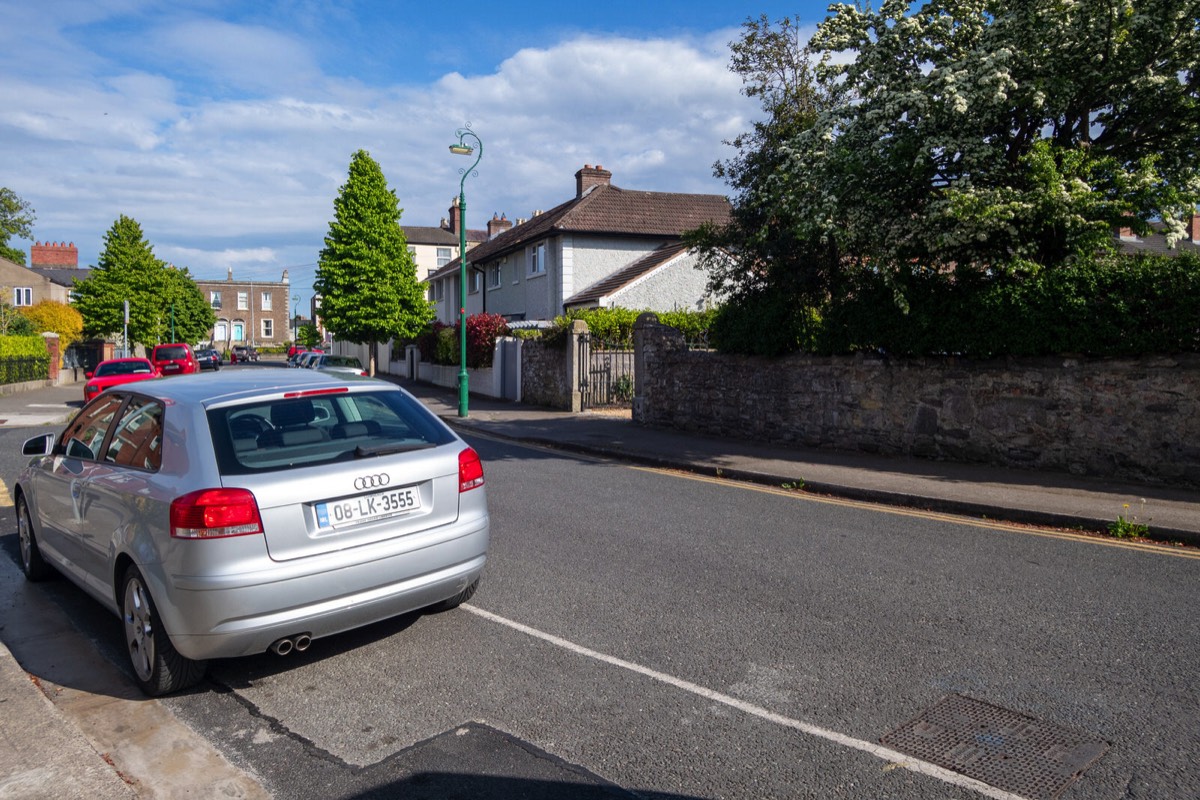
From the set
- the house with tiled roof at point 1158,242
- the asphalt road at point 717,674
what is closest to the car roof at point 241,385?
the asphalt road at point 717,674

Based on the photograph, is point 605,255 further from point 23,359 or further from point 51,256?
point 51,256

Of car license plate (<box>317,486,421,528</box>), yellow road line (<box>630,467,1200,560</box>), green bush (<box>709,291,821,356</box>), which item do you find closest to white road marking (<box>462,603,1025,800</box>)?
car license plate (<box>317,486,421,528</box>)

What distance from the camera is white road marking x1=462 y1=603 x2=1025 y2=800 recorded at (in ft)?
11.7

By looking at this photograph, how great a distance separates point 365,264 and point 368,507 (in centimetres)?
3560

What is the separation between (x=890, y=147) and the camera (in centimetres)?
1132

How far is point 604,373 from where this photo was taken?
72.5 ft

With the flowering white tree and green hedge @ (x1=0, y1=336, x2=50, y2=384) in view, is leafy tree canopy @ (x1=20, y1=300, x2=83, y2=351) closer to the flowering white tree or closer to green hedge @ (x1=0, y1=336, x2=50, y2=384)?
green hedge @ (x1=0, y1=336, x2=50, y2=384)

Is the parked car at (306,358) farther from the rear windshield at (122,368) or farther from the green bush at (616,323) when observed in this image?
the green bush at (616,323)

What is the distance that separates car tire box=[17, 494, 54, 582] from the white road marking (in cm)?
383

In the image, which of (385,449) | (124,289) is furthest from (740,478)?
(124,289)

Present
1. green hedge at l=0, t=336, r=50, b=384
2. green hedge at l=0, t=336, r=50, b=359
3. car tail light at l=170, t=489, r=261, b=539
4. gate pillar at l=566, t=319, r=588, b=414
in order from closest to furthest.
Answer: car tail light at l=170, t=489, r=261, b=539
gate pillar at l=566, t=319, r=588, b=414
green hedge at l=0, t=336, r=50, b=384
green hedge at l=0, t=336, r=50, b=359

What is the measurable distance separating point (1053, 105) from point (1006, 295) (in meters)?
2.41

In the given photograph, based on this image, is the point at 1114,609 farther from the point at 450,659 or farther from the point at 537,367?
the point at 537,367

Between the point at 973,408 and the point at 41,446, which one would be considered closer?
the point at 41,446
